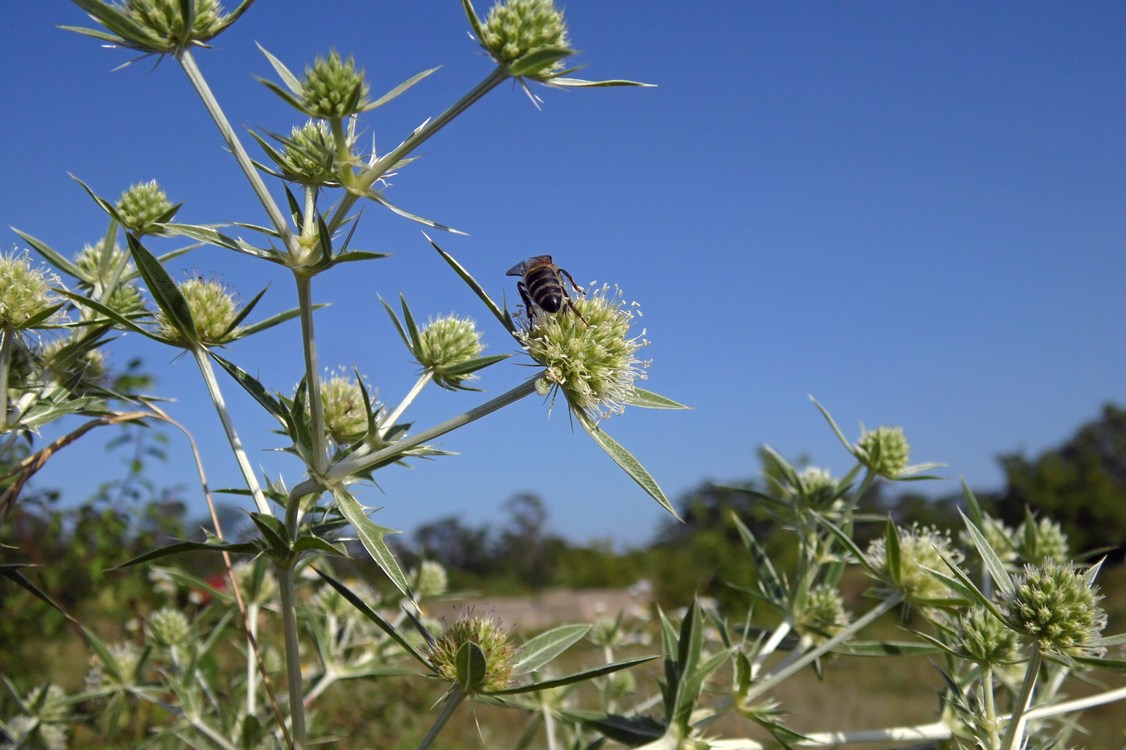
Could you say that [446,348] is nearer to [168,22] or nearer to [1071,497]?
[168,22]

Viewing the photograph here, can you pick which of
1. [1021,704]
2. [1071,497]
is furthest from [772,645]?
[1071,497]

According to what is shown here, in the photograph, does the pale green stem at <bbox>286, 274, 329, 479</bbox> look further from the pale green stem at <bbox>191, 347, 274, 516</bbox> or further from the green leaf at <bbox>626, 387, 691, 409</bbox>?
the green leaf at <bbox>626, 387, 691, 409</bbox>

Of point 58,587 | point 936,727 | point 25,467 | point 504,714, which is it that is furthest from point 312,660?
point 936,727

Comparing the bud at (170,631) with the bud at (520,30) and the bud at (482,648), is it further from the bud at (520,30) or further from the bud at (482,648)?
the bud at (520,30)

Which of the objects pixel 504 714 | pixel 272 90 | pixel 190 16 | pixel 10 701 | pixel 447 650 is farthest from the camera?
pixel 504 714

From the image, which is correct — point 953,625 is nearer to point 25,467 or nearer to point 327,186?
point 327,186

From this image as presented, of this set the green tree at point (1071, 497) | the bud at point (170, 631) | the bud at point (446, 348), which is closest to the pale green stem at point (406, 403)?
the bud at point (446, 348)
